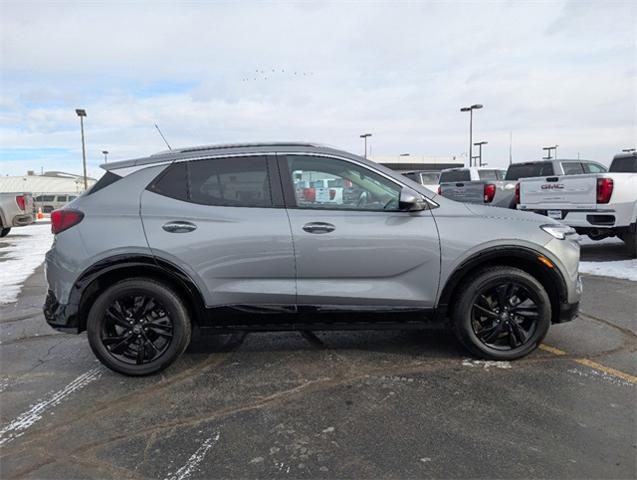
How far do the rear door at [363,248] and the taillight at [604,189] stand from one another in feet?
17.5

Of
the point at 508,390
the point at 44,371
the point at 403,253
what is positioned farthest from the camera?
the point at 44,371

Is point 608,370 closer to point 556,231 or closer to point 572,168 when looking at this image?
point 556,231

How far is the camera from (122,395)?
347cm

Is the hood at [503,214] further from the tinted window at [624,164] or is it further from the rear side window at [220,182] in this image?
the tinted window at [624,164]

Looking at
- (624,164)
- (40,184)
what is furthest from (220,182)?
(40,184)

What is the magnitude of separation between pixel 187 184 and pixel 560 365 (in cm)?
328

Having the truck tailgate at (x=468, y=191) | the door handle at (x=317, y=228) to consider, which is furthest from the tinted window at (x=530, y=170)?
the door handle at (x=317, y=228)

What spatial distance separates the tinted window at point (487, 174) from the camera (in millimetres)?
16562

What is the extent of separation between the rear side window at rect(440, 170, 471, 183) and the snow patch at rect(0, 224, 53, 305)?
41.0 feet

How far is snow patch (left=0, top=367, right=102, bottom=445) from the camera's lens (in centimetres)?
300

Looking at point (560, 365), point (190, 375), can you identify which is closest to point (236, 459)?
point (190, 375)

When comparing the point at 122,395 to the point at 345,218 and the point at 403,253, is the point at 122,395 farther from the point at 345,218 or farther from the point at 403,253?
the point at 403,253

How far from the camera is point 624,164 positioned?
30.7 ft

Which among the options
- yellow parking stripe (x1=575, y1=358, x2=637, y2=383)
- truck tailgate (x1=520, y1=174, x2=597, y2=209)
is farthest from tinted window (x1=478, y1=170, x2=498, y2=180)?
yellow parking stripe (x1=575, y1=358, x2=637, y2=383)
